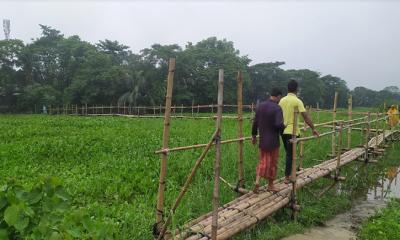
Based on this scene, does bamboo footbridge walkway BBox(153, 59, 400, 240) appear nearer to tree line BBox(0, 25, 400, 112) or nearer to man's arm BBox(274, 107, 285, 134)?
man's arm BBox(274, 107, 285, 134)

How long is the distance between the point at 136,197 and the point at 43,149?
4.89 metres

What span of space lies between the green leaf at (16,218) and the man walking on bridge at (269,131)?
3.94 m

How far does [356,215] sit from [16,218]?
5823mm

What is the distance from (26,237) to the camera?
2.40 meters

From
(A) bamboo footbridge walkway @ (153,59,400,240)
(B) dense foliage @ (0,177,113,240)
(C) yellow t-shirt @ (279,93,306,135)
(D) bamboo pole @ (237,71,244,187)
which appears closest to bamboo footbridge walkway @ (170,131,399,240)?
(A) bamboo footbridge walkway @ (153,59,400,240)

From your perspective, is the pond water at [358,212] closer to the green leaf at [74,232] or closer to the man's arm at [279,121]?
the man's arm at [279,121]

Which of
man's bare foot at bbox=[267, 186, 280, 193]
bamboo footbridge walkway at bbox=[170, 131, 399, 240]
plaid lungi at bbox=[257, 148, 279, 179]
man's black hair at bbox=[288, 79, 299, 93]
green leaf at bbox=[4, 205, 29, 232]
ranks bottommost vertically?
bamboo footbridge walkway at bbox=[170, 131, 399, 240]

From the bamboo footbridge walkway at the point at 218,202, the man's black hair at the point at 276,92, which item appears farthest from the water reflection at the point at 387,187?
the man's black hair at the point at 276,92

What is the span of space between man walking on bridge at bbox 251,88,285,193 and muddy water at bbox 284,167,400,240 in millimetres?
1076

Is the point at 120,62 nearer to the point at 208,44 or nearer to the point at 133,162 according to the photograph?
the point at 208,44

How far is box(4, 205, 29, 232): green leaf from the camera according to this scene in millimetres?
2262

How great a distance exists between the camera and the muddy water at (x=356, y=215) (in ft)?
17.7

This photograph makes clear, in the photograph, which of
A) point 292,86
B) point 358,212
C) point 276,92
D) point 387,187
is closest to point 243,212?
point 276,92

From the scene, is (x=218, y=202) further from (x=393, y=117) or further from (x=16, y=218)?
(x=393, y=117)
